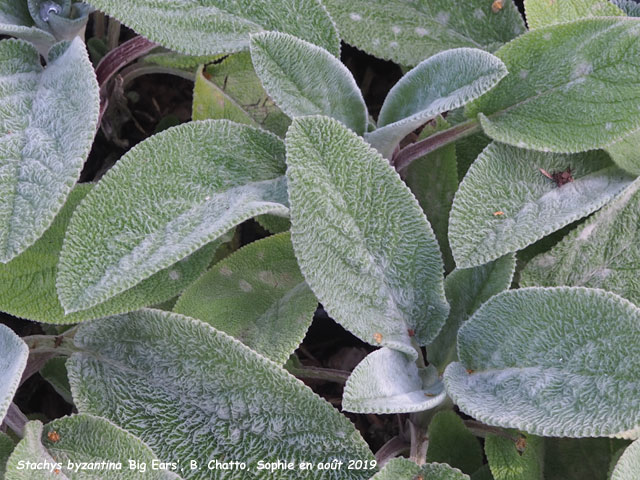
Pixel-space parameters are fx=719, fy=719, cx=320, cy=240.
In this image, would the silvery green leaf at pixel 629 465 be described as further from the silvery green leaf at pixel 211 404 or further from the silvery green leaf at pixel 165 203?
the silvery green leaf at pixel 165 203

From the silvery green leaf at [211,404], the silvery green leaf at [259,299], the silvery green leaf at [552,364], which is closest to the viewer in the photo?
the silvery green leaf at [552,364]

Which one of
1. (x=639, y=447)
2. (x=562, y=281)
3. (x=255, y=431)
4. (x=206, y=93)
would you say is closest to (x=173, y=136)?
(x=206, y=93)

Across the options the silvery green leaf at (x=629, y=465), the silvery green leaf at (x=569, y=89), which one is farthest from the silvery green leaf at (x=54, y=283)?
the silvery green leaf at (x=629, y=465)

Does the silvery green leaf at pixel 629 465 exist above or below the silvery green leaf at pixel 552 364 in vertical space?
below

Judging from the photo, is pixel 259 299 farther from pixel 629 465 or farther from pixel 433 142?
pixel 629 465

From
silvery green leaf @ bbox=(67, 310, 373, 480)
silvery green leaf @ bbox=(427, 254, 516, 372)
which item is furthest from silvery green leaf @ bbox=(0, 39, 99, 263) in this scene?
silvery green leaf @ bbox=(427, 254, 516, 372)

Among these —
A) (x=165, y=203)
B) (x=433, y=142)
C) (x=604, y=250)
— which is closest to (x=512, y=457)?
(x=604, y=250)

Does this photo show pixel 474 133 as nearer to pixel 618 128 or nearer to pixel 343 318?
pixel 618 128
